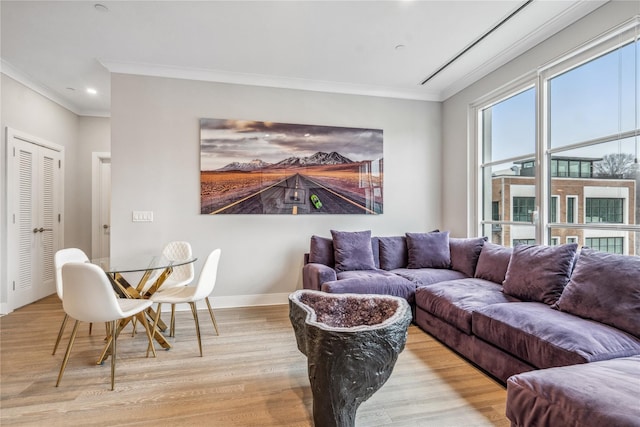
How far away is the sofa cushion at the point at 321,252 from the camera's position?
12.3 ft

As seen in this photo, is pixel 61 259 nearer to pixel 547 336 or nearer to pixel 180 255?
pixel 180 255

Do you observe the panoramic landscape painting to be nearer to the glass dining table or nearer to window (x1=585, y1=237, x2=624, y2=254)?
the glass dining table

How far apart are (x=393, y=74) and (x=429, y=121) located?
1.05 m

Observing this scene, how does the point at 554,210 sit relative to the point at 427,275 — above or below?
above

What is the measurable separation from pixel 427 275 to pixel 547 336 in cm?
162

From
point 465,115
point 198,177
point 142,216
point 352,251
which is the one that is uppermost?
point 465,115

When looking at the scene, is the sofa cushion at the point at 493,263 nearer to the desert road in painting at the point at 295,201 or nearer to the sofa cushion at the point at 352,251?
the sofa cushion at the point at 352,251

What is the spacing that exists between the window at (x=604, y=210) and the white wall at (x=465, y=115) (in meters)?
1.36

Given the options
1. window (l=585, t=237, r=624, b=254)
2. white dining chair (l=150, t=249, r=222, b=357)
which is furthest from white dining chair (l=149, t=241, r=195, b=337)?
window (l=585, t=237, r=624, b=254)

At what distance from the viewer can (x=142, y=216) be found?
3.66 meters

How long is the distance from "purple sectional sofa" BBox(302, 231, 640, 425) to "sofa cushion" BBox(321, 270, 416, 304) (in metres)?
0.01

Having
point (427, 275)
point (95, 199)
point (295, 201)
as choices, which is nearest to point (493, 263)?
point (427, 275)

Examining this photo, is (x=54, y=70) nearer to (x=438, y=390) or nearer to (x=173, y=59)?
(x=173, y=59)

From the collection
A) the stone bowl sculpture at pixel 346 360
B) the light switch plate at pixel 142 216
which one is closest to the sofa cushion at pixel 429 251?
the stone bowl sculpture at pixel 346 360
